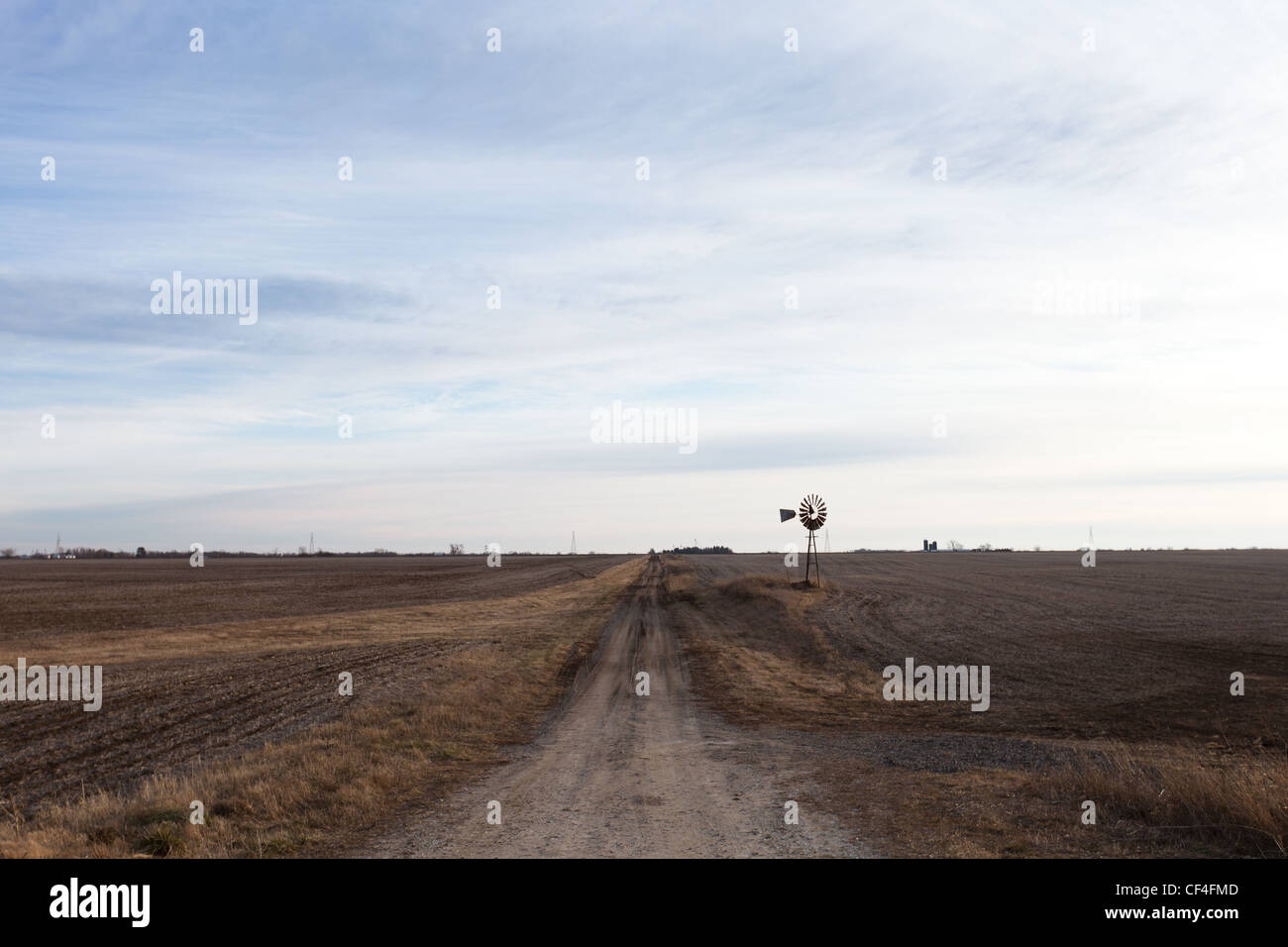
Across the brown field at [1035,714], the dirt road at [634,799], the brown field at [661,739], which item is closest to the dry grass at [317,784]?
the brown field at [661,739]

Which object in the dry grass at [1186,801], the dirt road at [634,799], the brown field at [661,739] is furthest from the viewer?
the brown field at [661,739]

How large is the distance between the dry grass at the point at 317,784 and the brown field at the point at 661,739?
0.22 ft

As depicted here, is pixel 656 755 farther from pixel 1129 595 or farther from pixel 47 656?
pixel 1129 595

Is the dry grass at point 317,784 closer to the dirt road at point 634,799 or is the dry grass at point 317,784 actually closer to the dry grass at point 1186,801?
the dirt road at point 634,799

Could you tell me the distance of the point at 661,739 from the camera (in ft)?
55.9

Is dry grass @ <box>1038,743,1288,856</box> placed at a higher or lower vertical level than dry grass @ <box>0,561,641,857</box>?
higher

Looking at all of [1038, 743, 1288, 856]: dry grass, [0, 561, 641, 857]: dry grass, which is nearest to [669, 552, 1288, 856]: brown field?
[1038, 743, 1288, 856]: dry grass

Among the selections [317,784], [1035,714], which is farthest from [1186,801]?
[317,784]

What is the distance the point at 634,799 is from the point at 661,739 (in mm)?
5133

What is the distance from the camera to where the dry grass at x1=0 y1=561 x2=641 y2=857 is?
9844mm

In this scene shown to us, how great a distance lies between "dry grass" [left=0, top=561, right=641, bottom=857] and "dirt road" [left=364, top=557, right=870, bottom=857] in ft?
2.94

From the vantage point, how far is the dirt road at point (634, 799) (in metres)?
9.64

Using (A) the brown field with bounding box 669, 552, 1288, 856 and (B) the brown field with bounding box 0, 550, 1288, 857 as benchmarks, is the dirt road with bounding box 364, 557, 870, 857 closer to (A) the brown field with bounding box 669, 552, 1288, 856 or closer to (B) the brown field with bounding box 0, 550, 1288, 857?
(B) the brown field with bounding box 0, 550, 1288, 857
